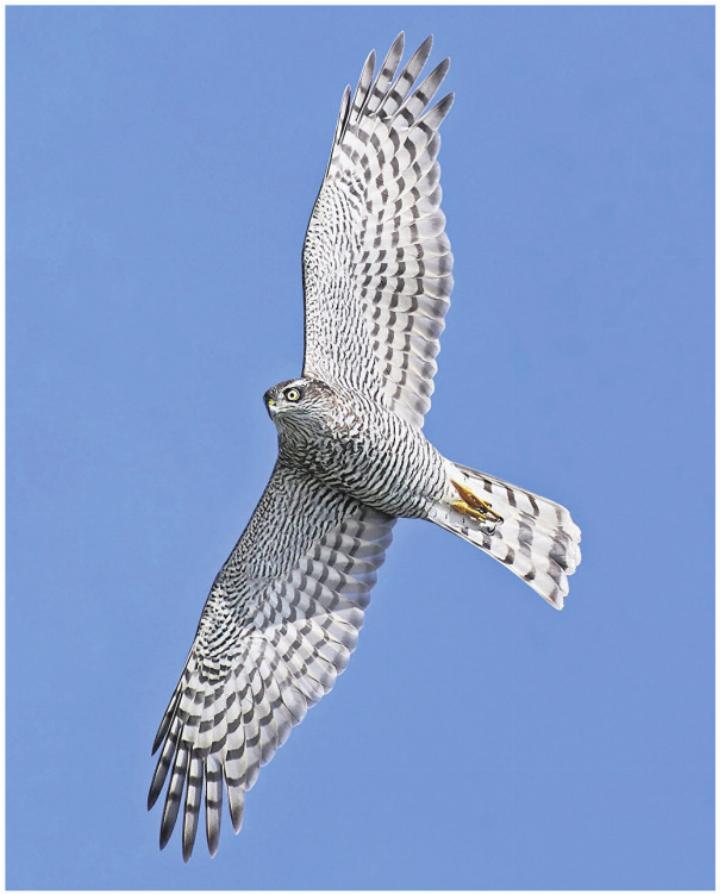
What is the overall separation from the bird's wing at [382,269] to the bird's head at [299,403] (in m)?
0.72

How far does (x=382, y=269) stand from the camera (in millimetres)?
12547

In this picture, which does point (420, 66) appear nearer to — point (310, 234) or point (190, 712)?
point (310, 234)

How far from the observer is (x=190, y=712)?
42.7 feet

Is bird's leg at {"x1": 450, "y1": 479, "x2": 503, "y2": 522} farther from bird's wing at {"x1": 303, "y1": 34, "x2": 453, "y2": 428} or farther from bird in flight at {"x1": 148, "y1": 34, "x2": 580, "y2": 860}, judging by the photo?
bird's wing at {"x1": 303, "y1": 34, "x2": 453, "y2": 428}

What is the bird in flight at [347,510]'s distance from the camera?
12.4 meters

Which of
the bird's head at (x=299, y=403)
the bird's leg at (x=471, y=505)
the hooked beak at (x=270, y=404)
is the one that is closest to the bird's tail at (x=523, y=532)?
the bird's leg at (x=471, y=505)

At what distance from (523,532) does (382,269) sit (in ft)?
7.76

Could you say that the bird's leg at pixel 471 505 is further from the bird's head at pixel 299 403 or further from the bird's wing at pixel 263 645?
the bird's head at pixel 299 403

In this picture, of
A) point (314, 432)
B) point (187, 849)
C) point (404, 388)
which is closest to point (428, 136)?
point (404, 388)

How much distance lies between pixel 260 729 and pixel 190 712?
0.64 meters

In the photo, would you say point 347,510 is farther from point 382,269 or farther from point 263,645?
point 382,269

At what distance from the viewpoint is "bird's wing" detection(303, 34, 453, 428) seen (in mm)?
12359

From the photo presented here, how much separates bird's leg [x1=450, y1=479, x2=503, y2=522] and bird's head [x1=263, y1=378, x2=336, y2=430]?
4.83ft

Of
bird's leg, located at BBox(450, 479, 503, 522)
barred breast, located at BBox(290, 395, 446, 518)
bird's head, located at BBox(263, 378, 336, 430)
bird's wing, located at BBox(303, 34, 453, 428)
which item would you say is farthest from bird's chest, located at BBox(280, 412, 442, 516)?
bird's wing, located at BBox(303, 34, 453, 428)
